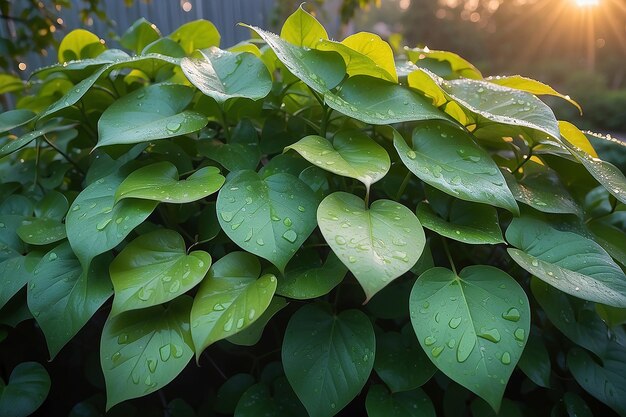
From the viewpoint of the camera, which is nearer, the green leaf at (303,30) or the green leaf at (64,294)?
the green leaf at (64,294)

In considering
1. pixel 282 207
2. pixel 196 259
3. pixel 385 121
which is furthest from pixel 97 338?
pixel 385 121

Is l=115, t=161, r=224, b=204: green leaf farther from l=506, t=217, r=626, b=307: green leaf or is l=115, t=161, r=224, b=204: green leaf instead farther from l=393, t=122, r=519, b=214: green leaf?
l=506, t=217, r=626, b=307: green leaf

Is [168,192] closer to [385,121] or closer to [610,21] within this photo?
[385,121]

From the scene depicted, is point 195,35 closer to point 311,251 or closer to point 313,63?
point 313,63

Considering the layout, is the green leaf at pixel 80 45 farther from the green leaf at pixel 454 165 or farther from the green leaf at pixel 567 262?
the green leaf at pixel 567 262

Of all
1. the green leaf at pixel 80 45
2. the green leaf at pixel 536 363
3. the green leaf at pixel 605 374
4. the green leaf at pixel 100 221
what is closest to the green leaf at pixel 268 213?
the green leaf at pixel 100 221

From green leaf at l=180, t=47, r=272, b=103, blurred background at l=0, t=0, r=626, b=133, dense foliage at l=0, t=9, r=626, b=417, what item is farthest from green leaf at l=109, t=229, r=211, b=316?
blurred background at l=0, t=0, r=626, b=133
